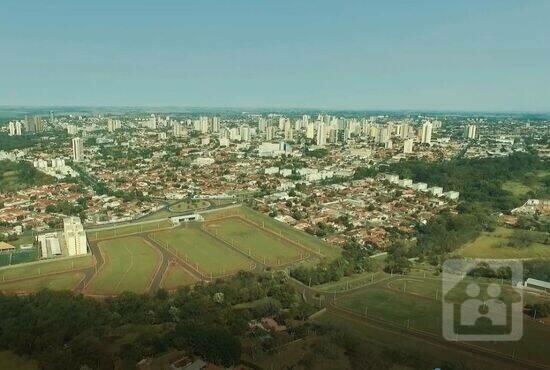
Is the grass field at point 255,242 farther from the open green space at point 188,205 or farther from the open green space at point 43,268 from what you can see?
the open green space at point 43,268

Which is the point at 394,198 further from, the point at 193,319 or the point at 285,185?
the point at 193,319

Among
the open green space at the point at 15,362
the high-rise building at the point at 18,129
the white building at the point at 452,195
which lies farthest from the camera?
the high-rise building at the point at 18,129

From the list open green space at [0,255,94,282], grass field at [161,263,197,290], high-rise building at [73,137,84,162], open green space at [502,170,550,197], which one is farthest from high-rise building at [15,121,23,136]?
open green space at [502,170,550,197]

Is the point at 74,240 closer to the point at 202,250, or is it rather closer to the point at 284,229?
the point at 202,250

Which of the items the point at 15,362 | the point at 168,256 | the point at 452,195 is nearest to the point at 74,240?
the point at 168,256

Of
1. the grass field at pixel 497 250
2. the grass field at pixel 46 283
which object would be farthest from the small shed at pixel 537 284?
the grass field at pixel 46 283

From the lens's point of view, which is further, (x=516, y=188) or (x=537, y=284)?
(x=516, y=188)

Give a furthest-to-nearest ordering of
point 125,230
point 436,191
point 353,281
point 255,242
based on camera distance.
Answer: point 436,191 < point 125,230 < point 255,242 < point 353,281
